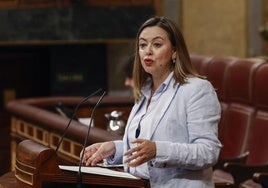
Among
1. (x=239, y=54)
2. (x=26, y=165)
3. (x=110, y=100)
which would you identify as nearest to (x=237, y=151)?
(x=110, y=100)

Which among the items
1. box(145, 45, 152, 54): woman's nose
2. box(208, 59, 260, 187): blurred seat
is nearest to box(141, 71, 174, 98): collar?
box(145, 45, 152, 54): woman's nose

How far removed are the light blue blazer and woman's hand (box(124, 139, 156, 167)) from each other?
69mm

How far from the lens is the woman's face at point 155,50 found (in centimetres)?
271

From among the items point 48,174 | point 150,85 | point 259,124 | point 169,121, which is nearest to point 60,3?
point 259,124

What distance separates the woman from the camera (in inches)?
101

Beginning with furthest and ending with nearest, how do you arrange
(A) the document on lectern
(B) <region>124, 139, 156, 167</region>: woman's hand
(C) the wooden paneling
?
(C) the wooden paneling → (A) the document on lectern → (B) <region>124, 139, 156, 167</region>: woman's hand

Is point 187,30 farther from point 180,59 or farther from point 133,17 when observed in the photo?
point 180,59

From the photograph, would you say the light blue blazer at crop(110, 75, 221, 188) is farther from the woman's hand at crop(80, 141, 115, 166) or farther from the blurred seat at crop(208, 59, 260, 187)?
the blurred seat at crop(208, 59, 260, 187)

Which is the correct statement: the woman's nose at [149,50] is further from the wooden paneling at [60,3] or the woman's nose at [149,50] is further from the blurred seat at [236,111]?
the wooden paneling at [60,3]

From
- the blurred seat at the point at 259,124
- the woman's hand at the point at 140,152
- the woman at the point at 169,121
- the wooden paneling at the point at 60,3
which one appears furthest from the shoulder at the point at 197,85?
the wooden paneling at the point at 60,3

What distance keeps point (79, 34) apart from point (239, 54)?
176cm

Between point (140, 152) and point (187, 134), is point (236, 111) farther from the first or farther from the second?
Answer: point (140, 152)

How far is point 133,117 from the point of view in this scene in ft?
9.25

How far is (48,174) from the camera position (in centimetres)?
251
